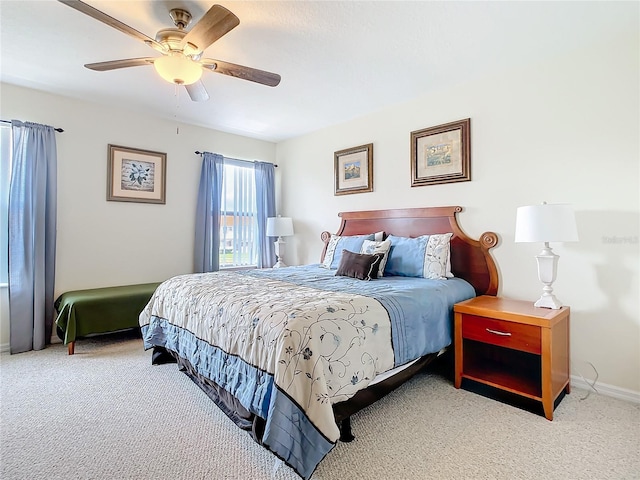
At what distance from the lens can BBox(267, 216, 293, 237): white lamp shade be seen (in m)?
4.62

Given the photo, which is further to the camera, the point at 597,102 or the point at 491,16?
the point at 597,102

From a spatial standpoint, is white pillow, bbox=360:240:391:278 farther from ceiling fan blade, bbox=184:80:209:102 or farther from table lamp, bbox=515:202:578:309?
ceiling fan blade, bbox=184:80:209:102

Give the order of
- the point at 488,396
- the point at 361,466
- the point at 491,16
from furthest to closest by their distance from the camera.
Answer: the point at 488,396 < the point at 491,16 < the point at 361,466

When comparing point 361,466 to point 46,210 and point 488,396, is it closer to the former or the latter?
point 488,396

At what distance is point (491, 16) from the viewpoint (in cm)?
213

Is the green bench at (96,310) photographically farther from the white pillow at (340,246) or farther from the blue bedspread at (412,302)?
the white pillow at (340,246)

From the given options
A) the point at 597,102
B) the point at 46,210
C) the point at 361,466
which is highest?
the point at 597,102

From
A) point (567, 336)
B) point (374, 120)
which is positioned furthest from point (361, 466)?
point (374, 120)

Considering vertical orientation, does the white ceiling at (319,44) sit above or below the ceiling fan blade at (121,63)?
above

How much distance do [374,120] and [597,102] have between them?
205 centimetres

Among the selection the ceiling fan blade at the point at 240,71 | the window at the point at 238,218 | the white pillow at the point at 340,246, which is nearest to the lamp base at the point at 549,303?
the white pillow at the point at 340,246

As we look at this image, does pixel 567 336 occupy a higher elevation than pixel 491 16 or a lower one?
lower

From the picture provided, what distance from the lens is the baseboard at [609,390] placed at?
7.35 ft

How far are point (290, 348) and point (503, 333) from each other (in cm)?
153
